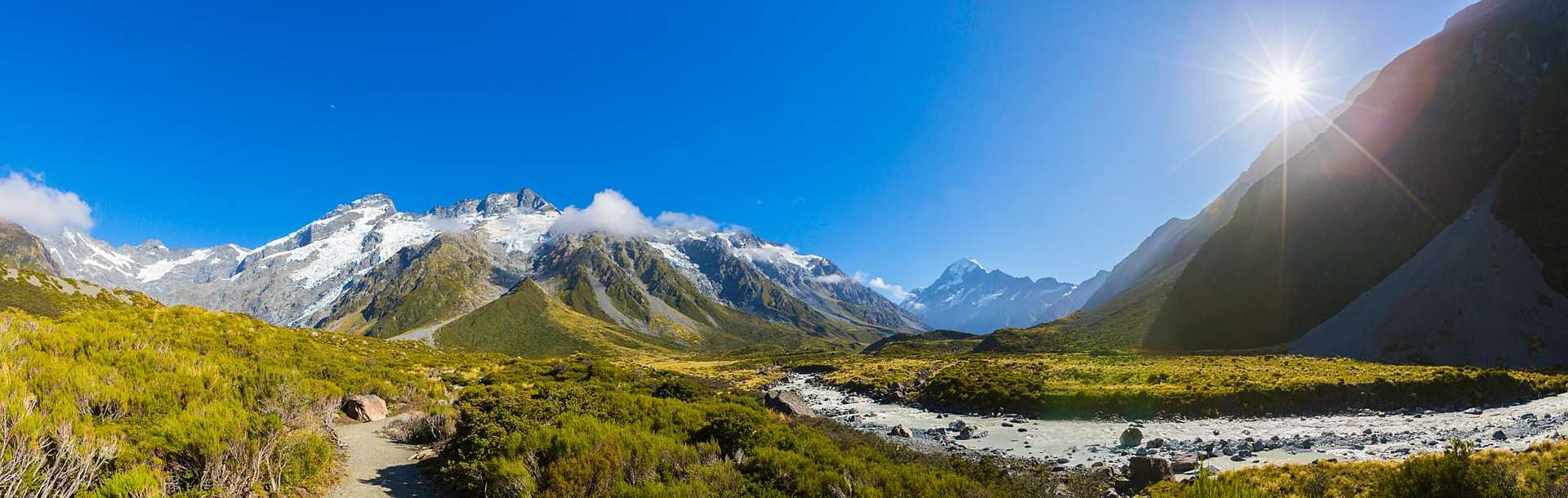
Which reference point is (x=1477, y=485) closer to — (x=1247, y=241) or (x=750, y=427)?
(x=750, y=427)

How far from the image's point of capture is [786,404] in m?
32.9

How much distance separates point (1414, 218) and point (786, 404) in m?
89.7

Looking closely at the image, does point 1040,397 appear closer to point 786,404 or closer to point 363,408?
point 786,404

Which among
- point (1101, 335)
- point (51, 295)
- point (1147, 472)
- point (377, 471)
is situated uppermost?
point (1101, 335)

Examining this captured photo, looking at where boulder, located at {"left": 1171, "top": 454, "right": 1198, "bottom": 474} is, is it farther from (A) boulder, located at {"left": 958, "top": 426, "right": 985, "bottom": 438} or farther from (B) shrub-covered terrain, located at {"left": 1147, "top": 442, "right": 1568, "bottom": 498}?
(A) boulder, located at {"left": 958, "top": 426, "right": 985, "bottom": 438}

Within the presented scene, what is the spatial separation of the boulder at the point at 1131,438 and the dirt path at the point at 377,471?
2960 cm

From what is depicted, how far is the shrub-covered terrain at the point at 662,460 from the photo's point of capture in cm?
1130

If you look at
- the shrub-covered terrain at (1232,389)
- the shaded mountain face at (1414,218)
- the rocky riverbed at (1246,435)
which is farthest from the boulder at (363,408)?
the shaded mountain face at (1414,218)

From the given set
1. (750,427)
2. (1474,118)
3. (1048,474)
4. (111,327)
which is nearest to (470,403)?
(750,427)

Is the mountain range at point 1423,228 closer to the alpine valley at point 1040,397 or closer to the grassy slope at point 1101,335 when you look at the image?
the alpine valley at point 1040,397

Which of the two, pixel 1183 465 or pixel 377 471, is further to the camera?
pixel 1183 465

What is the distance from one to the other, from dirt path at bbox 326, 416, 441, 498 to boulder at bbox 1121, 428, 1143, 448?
29.6 meters

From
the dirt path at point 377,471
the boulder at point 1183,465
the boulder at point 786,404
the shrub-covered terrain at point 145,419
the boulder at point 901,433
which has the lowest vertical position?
the boulder at point 901,433

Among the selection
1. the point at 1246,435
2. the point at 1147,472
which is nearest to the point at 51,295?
the point at 1147,472
